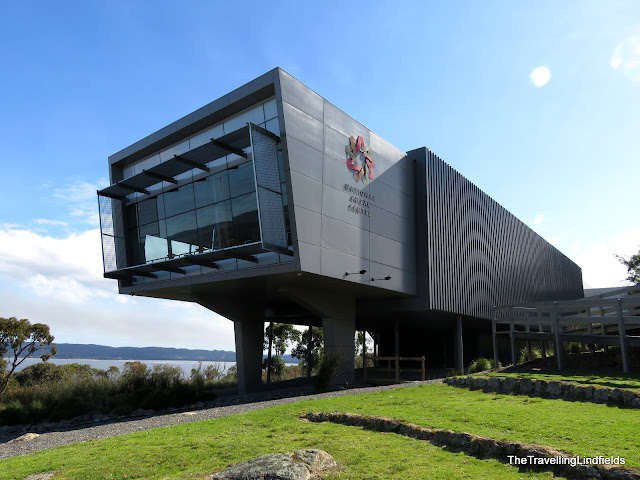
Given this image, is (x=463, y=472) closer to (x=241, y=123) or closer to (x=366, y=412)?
(x=366, y=412)

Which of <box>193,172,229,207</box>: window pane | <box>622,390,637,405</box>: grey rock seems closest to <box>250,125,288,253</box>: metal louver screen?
<box>193,172,229,207</box>: window pane

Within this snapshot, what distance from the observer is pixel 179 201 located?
24.2m

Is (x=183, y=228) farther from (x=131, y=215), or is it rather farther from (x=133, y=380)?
(x=133, y=380)

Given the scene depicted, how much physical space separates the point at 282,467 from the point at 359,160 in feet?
60.9

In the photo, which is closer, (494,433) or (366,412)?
(494,433)

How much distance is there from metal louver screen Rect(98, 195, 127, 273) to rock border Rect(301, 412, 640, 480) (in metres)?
20.3

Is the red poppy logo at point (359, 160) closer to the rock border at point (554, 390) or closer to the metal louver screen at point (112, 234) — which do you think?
the rock border at point (554, 390)

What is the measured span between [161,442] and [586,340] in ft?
48.4

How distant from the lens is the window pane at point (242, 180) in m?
21.2

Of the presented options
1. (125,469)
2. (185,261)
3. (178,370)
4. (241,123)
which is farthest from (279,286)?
(125,469)

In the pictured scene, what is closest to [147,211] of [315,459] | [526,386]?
[526,386]

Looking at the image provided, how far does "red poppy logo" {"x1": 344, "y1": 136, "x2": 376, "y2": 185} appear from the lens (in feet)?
75.7

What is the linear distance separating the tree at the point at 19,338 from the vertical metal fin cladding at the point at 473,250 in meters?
27.6

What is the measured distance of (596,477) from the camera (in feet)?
18.7
